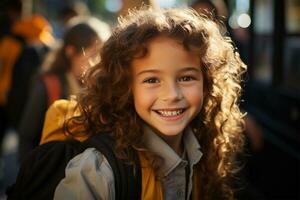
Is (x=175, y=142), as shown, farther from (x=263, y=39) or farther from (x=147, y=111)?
(x=263, y=39)

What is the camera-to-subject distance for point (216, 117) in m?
2.43

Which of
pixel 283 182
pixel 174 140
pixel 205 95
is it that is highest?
pixel 205 95

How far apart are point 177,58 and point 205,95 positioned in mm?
300

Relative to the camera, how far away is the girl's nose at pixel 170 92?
2.09m

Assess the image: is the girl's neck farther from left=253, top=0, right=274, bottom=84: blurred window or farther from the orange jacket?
left=253, top=0, right=274, bottom=84: blurred window

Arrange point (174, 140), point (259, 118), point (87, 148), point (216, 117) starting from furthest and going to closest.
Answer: point (259, 118) < point (216, 117) < point (174, 140) < point (87, 148)

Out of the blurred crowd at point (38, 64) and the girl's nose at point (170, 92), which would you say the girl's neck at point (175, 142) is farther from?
the blurred crowd at point (38, 64)

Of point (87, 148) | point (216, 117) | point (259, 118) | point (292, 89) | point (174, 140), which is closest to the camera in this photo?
point (87, 148)

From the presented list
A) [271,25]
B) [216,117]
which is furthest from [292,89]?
[216,117]

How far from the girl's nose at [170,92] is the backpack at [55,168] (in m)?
0.24

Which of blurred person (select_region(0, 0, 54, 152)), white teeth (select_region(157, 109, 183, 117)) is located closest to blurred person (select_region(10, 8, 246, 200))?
white teeth (select_region(157, 109, 183, 117))

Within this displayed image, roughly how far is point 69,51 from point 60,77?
191 millimetres

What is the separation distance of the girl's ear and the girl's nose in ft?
5.08

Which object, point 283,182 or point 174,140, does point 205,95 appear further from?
point 283,182
